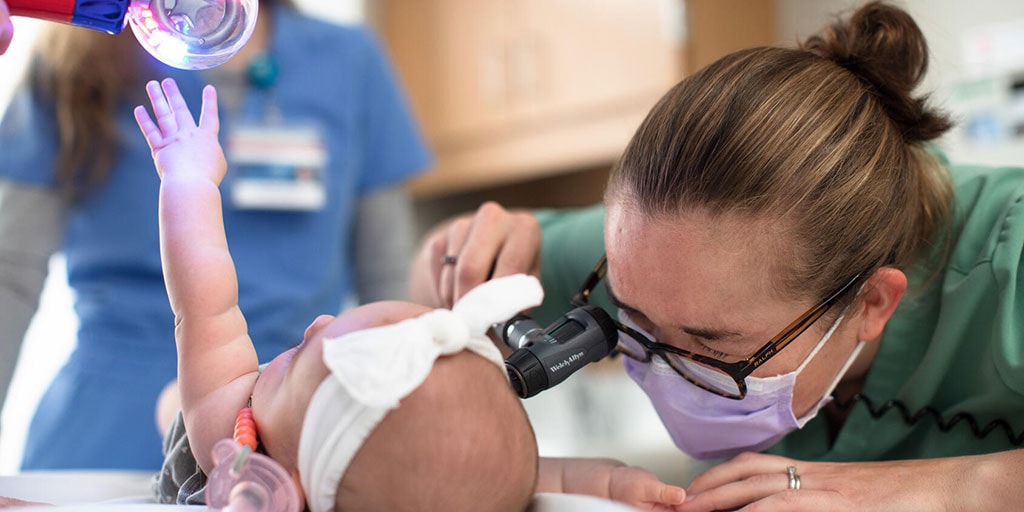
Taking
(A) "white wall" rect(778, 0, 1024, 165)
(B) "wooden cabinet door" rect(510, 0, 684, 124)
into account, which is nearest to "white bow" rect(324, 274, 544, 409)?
(A) "white wall" rect(778, 0, 1024, 165)

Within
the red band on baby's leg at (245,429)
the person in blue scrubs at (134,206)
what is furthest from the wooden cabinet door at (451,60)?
the red band on baby's leg at (245,429)

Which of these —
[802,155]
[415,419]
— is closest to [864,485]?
[802,155]

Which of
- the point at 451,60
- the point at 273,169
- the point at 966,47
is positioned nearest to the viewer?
the point at 273,169

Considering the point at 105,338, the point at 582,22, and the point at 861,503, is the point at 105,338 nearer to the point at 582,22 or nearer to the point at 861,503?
the point at 861,503

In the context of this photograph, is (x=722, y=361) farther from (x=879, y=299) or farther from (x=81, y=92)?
(x=81, y=92)

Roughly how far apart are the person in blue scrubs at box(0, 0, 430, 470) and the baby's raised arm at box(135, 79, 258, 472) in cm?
53

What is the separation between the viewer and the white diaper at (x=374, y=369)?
654 mm

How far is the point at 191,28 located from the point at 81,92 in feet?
2.67

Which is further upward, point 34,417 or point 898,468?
point 898,468

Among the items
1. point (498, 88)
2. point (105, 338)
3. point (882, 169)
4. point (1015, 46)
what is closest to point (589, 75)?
point (498, 88)

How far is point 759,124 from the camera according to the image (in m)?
0.87

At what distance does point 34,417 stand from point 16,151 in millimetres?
426

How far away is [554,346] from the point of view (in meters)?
0.87

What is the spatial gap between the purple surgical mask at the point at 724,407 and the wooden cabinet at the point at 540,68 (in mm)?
1830
